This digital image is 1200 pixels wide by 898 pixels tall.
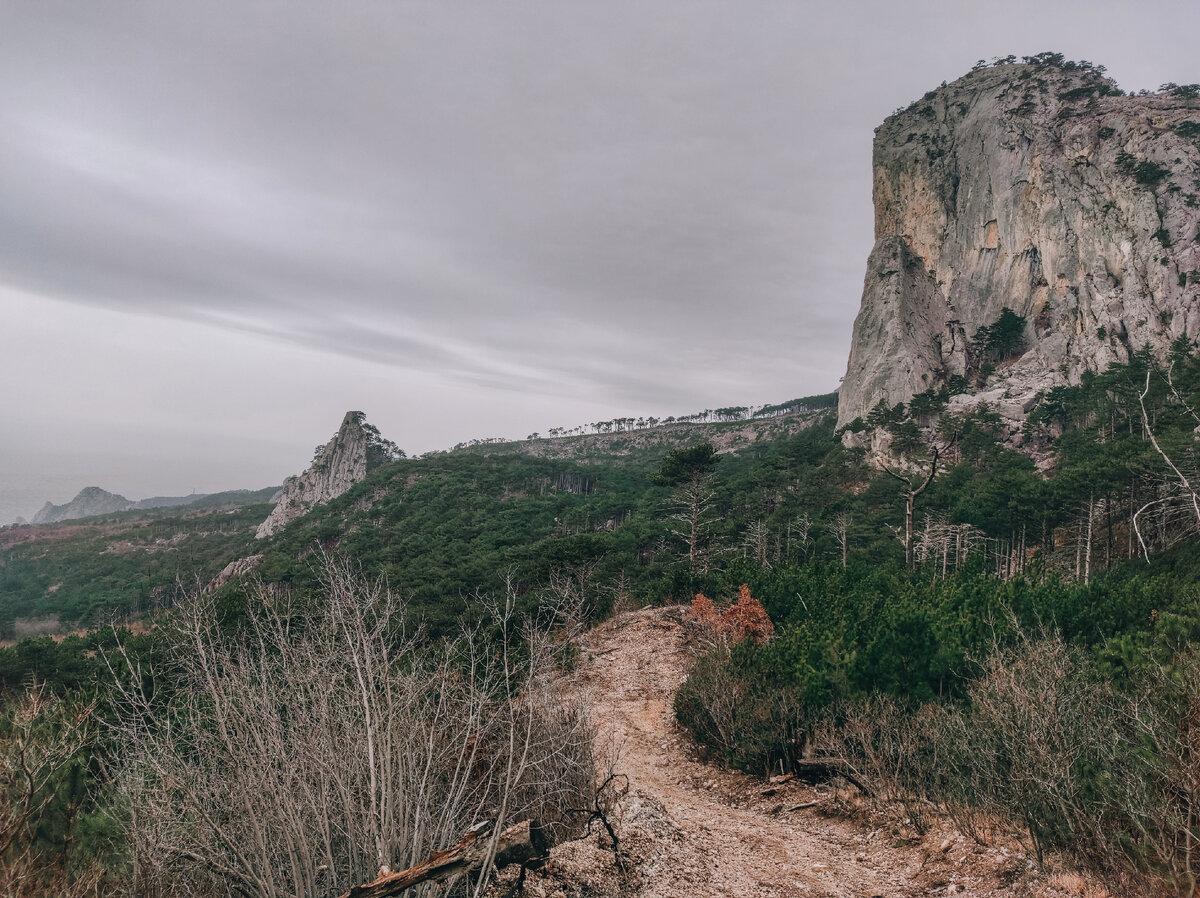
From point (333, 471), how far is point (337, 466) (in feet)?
3.91

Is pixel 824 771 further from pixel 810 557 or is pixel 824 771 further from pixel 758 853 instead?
pixel 810 557

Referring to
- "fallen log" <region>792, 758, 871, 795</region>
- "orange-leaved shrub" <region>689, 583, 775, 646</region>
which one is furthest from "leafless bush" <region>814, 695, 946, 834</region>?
"orange-leaved shrub" <region>689, 583, 775, 646</region>

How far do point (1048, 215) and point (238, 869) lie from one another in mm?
81531

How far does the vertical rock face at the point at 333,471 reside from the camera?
108m

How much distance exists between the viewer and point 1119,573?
1834 centimetres

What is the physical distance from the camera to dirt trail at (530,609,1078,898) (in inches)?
248

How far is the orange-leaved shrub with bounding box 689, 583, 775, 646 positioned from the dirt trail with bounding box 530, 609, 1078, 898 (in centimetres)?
602

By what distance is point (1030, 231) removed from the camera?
63656 millimetres

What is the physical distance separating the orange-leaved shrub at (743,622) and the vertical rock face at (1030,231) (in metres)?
51.7

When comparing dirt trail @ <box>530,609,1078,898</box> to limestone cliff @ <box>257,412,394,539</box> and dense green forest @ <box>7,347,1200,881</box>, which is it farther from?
limestone cliff @ <box>257,412,394,539</box>

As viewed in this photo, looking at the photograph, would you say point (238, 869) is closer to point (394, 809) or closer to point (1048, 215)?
point (394, 809)

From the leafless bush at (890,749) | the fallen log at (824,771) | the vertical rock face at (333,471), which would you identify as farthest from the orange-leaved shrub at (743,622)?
the vertical rock face at (333,471)

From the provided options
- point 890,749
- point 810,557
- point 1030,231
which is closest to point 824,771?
point 890,749

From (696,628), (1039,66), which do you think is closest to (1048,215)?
(1039,66)
